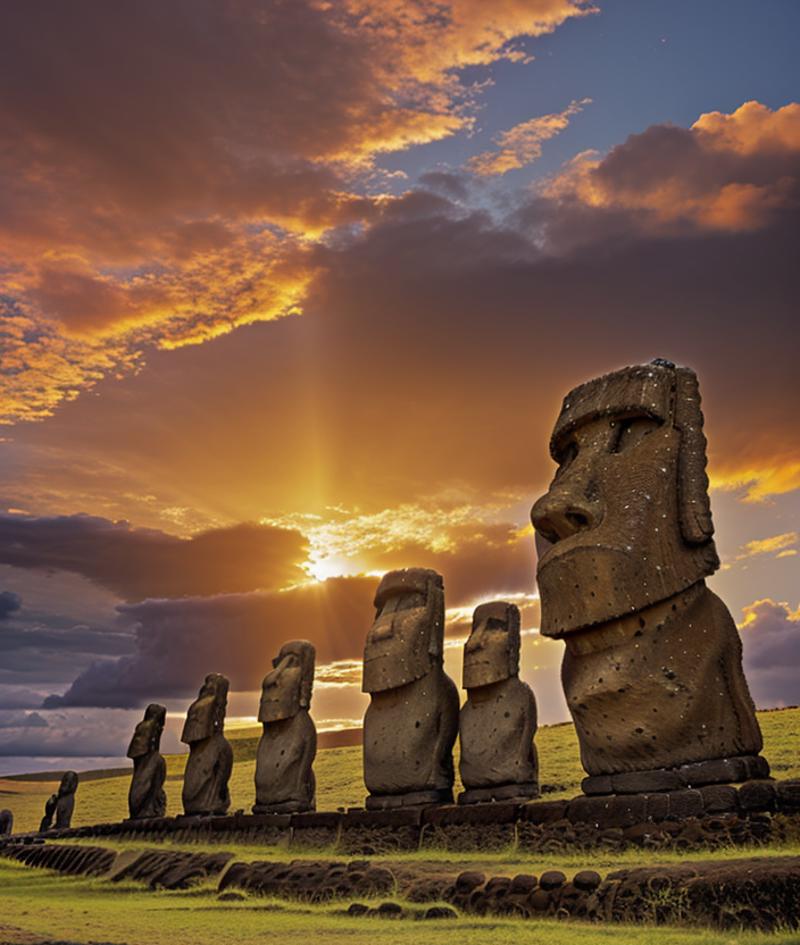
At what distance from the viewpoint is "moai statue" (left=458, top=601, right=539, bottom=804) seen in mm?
12188

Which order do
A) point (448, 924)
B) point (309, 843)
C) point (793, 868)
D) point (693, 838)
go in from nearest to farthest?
1. point (793, 868)
2. point (448, 924)
3. point (693, 838)
4. point (309, 843)

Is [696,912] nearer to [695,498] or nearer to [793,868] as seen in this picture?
[793,868]

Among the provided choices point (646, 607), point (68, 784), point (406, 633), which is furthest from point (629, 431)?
point (68, 784)

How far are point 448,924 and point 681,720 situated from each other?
9.86 ft

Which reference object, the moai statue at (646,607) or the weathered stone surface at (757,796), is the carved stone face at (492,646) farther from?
the weathered stone surface at (757,796)

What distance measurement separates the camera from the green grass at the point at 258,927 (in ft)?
19.6

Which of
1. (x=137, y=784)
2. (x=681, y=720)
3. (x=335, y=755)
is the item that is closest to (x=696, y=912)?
(x=681, y=720)

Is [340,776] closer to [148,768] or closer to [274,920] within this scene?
[148,768]

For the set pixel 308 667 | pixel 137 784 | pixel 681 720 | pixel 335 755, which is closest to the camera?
pixel 681 720

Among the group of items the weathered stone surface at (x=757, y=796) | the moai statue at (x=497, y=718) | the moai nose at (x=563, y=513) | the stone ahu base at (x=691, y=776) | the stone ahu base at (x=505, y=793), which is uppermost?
the moai nose at (x=563, y=513)

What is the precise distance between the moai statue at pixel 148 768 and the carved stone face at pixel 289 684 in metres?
6.26

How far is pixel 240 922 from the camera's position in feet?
26.3

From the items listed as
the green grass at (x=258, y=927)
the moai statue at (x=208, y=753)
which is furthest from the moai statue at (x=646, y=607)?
the moai statue at (x=208, y=753)

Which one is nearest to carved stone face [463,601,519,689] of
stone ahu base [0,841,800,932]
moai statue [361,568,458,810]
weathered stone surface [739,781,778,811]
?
moai statue [361,568,458,810]
